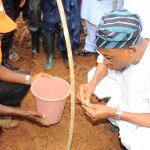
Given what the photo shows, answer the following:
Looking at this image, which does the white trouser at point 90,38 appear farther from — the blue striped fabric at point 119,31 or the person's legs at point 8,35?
the blue striped fabric at point 119,31

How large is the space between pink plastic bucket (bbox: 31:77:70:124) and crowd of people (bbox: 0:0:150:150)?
8cm

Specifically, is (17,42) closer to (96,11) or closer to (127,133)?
(96,11)

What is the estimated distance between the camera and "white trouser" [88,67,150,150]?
7.94 feet

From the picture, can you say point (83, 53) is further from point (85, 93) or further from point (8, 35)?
point (85, 93)

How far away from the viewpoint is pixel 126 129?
8.46 feet

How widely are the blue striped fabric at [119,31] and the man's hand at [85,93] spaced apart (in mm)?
491

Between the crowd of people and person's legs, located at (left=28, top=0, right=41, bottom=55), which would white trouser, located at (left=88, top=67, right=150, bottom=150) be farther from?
person's legs, located at (left=28, top=0, right=41, bottom=55)

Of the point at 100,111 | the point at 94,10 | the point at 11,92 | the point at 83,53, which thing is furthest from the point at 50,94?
the point at 83,53

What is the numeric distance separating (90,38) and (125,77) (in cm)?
152

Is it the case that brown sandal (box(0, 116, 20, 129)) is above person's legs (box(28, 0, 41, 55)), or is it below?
below

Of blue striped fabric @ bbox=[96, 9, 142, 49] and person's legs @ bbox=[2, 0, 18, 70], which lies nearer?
blue striped fabric @ bbox=[96, 9, 142, 49]

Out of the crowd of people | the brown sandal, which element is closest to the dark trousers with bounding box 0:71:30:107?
the crowd of people

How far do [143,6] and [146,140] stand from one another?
1.11 m

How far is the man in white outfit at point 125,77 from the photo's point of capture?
7.20ft
